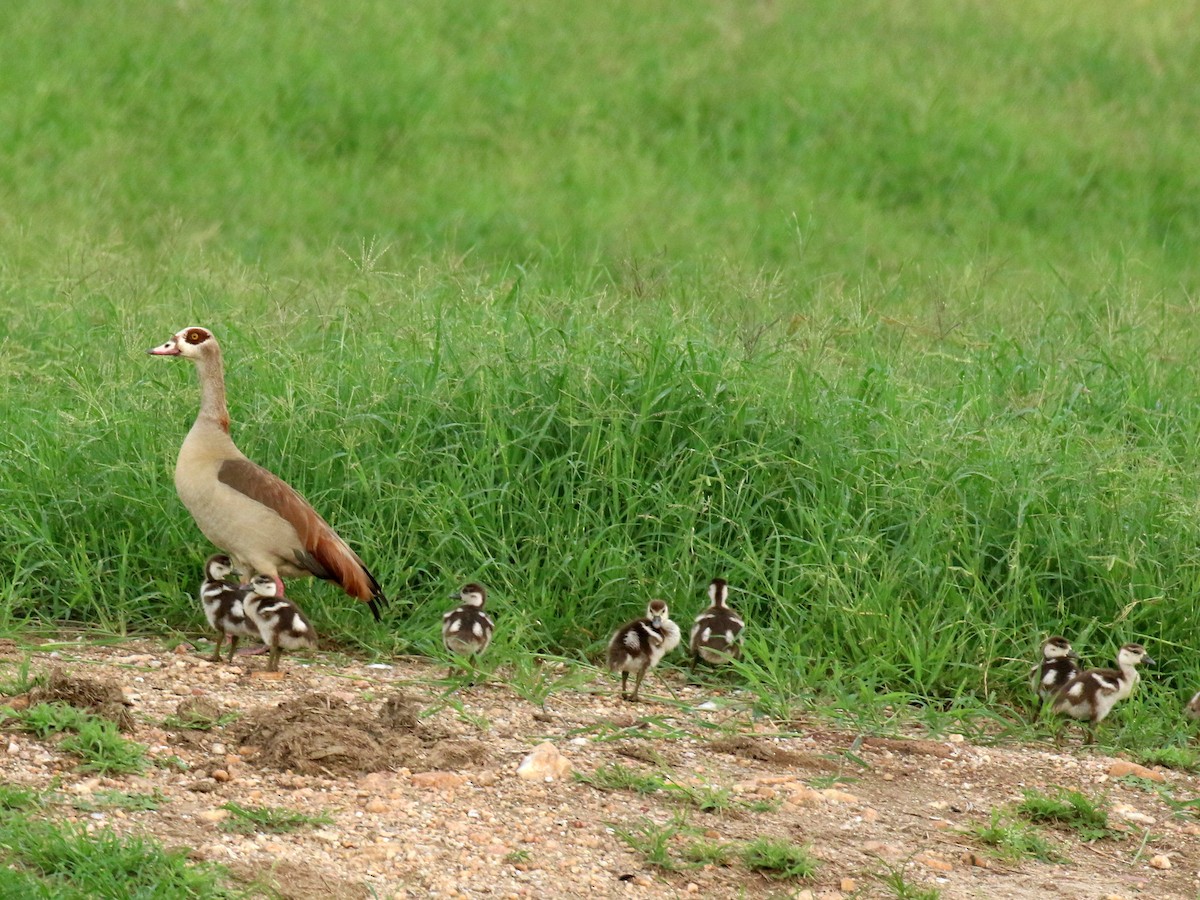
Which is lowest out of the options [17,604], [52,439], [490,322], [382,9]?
[17,604]

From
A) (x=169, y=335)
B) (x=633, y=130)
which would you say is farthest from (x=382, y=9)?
(x=169, y=335)

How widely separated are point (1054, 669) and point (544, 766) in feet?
7.26

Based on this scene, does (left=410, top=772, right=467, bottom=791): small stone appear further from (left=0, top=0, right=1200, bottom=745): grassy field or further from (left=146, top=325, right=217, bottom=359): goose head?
(left=146, top=325, right=217, bottom=359): goose head

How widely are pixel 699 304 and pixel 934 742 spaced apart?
3387 millimetres

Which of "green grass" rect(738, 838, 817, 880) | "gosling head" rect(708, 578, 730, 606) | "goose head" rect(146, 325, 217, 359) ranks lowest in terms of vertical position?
"green grass" rect(738, 838, 817, 880)

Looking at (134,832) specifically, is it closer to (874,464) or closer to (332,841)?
(332,841)

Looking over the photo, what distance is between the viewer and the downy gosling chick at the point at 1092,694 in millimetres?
6254

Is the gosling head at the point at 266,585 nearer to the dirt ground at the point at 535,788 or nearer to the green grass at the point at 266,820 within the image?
the dirt ground at the point at 535,788

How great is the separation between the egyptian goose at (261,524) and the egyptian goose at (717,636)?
1414 millimetres

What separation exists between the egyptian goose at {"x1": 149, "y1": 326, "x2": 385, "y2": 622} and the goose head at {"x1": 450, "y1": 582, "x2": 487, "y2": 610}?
47 centimetres

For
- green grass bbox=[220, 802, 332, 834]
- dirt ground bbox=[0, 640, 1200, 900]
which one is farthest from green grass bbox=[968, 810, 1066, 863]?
green grass bbox=[220, 802, 332, 834]

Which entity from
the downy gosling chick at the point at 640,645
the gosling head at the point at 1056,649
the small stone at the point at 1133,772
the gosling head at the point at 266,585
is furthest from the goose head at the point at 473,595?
the small stone at the point at 1133,772

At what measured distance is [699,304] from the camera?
8.95m

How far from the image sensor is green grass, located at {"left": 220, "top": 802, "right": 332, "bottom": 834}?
16.0ft
